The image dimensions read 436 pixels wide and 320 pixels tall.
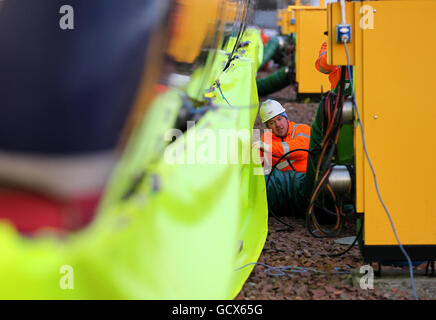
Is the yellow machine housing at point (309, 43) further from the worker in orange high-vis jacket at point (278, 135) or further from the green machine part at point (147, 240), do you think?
the green machine part at point (147, 240)

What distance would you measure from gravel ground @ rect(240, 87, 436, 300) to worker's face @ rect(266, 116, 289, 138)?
1.66 m

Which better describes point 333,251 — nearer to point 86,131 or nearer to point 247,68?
point 247,68

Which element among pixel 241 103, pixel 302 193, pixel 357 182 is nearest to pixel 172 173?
pixel 357 182

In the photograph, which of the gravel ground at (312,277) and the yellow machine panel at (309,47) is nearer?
the gravel ground at (312,277)

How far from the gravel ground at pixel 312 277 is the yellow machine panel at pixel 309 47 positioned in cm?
720

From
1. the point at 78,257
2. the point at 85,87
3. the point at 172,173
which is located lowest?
the point at 78,257

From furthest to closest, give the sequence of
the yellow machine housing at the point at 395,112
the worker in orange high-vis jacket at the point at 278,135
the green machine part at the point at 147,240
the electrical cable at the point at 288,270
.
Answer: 1. the worker in orange high-vis jacket at the point at 278,135
2. the electrical cable at the point at 288,270
3. the yellow machine housing at the point at 395,112
4. the green machine part at the point at 147,240

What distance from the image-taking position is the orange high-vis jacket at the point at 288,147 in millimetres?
6764

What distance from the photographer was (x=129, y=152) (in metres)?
3.08

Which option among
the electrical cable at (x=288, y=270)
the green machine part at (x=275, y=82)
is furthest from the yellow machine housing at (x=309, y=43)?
the electrical cable at (x=288, y=270)

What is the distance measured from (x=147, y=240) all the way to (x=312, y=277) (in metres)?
1.85

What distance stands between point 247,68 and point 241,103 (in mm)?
1089

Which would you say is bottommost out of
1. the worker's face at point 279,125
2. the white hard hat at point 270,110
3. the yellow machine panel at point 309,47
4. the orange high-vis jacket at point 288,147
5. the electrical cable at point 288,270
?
the electrical cable at point 288,270

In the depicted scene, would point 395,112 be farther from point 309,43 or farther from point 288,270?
point 309,43
